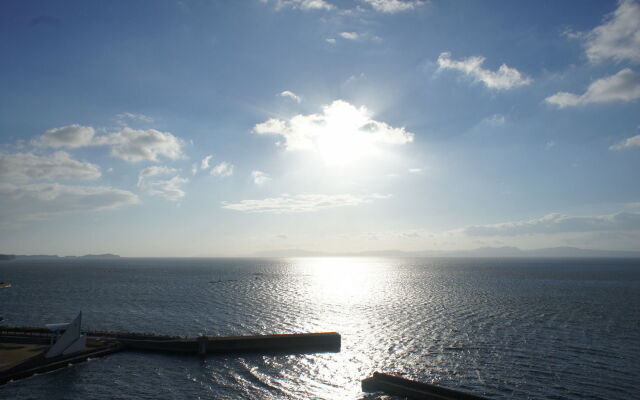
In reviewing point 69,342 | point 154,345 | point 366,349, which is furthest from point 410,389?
point 69,342

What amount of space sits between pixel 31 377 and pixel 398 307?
7495 cm

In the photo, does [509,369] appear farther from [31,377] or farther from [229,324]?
[31,377]

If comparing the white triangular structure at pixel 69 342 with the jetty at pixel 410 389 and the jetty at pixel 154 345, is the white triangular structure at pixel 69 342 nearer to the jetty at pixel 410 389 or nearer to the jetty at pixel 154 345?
the jetty at pixel 154 345

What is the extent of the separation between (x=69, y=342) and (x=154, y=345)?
32.9 feet

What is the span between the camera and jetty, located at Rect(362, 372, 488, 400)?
34.2m

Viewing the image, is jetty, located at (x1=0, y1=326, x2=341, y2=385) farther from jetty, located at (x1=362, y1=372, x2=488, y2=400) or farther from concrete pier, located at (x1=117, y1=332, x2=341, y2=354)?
jetty, located at (x1=362, y1=372, x2=488, y2=400)

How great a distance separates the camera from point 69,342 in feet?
160

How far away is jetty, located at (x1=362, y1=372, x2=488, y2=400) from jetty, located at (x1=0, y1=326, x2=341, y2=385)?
1599 cm

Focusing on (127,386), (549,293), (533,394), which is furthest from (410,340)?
(549,293)

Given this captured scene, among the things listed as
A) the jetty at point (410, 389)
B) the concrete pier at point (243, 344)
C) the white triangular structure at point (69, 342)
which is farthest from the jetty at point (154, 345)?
the jetty at point (410, 389)

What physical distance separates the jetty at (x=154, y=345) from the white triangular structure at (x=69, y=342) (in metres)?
0.36

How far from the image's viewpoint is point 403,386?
3712 centimetres

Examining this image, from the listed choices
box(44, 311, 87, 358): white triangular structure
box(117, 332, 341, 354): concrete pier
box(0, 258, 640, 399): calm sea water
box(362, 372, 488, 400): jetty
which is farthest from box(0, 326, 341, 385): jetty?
box(362, 372, 488, 400): jetty

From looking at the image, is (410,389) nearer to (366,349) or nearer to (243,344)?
(366,349)
